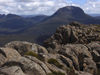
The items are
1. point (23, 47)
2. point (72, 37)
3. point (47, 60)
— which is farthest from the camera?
point (72, 37)

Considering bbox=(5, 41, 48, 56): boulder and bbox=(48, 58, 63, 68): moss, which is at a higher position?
bbox=(5, 41, 48, 56): boulder

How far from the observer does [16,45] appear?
45.9 meters

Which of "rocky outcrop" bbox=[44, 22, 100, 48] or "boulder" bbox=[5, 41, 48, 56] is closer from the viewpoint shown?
"boulder" bbox=[5, 41, 48, 56]

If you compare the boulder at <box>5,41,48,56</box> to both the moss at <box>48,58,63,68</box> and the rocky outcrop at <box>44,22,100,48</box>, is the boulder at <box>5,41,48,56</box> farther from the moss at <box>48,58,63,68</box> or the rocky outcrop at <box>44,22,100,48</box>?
the rocky outcrop at <box>44,22,100,48</box>

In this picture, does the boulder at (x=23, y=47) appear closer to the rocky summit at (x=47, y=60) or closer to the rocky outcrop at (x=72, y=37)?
the rocky summit at (x=47, y=60)

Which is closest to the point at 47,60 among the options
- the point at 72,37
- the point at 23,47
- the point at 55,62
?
the point at 55,62

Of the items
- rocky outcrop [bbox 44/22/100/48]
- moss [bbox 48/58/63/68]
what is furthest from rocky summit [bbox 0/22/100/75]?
rocky outcrop [bbox 44/22/100/48]

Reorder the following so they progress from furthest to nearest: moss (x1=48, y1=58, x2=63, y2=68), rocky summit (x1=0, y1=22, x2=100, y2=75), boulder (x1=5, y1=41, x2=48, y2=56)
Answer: boulder (x1=5, y1=41, x2=48, y2=56), moss (x1=48, y1=58, x2=63, y2=68), rocky summit (x1=0, y1=22, x2=100, y2=75)

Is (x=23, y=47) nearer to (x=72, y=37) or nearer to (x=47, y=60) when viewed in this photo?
(x=47, y=60)

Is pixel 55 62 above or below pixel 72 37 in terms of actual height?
above

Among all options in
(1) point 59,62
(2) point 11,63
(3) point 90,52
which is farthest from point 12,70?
(3) point 90,52

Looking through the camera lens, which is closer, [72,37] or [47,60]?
[47,60]

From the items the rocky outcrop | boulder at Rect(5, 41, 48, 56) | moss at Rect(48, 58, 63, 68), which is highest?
boulder at Rect(5, 41, 48, 56)

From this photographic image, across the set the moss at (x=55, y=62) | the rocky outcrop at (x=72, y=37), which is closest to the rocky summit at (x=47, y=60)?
the moss at (x=55, y=62)
